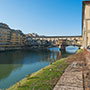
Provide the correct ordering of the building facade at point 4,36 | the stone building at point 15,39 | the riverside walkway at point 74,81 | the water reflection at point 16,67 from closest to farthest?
the riverside walkway at point 74,81 → the water reflection at point 16,67 → the building facade at point 4,36 → the stone building at point 15,39

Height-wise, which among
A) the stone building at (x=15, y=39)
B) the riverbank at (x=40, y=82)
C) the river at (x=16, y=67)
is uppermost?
the stone building at (x=15, y=39)

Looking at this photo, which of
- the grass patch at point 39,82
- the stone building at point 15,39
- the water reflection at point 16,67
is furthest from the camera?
the stone building at point 15,39

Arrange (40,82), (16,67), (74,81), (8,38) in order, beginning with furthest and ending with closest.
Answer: (8,38) → (16,67) → (40,82) → (74,81)

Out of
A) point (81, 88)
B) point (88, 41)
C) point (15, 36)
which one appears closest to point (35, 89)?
point (81, 88)

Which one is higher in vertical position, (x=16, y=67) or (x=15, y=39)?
(x=15, y=39)

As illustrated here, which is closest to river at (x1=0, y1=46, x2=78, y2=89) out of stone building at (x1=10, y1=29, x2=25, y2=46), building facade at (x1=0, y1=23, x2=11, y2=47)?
building facade at (x1=0, y1=23, x2=11, y2=47)

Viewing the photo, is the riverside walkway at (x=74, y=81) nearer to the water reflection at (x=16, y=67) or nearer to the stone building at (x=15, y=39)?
the water reflection at (x=16, y=67)

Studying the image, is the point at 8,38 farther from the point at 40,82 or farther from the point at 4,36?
the point at 40,82

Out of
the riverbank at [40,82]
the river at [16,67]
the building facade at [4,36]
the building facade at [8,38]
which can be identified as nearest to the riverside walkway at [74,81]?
the riverbank at [40,82]

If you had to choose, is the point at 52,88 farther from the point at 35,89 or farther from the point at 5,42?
the point at 5,42

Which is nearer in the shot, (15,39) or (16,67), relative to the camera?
(16,67)

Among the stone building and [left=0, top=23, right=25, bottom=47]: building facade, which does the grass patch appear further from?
the stone building

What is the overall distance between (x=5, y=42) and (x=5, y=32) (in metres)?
7.57

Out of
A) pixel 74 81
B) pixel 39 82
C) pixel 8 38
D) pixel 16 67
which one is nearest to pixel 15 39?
pixel 8 38
